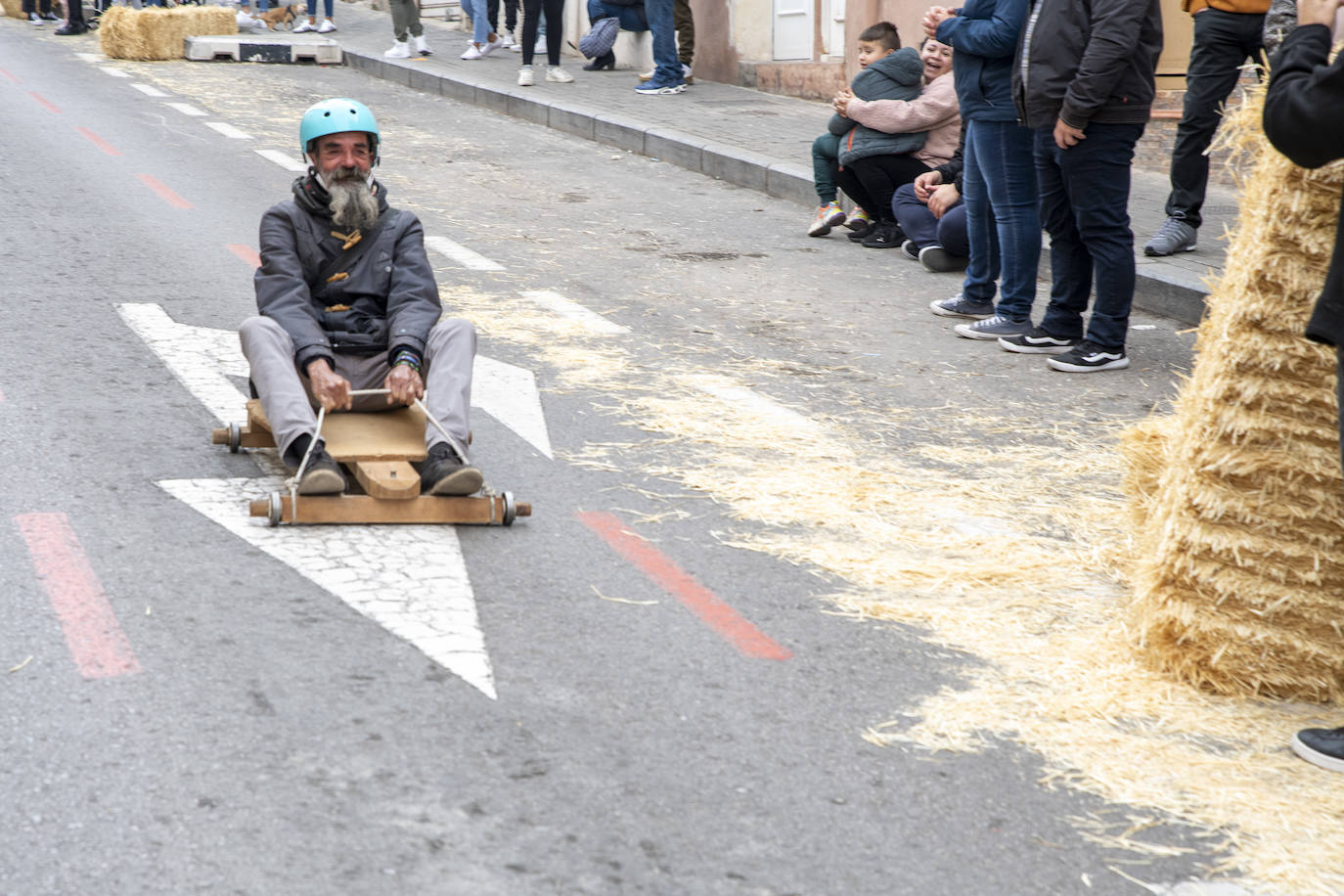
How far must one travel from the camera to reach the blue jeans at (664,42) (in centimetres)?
1670

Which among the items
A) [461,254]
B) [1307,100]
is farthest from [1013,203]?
[1307,100]

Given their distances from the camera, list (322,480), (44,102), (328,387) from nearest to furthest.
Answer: (322,480)
(328,387)
(44,102)

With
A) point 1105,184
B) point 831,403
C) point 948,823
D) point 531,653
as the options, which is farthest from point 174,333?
point 948,823

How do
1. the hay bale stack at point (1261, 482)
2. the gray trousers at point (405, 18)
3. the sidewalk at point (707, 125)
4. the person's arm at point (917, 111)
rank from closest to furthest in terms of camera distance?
the hay bale stack at point (1261, 482), the sidewalk at point (707, 125), the person's arm at point (917, 111), the gray trousers at point (405, 18)

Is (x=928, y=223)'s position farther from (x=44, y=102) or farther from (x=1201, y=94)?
(x=44, y=102)

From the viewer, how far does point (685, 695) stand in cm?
365

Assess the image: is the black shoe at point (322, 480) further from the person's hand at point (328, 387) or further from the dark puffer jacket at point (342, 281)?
the dark puffer jacket at point (342, 281)

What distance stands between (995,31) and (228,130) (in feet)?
28.4

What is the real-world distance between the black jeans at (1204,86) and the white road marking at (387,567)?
19.3 feet

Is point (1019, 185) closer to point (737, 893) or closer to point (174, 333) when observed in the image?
point (174, 333)

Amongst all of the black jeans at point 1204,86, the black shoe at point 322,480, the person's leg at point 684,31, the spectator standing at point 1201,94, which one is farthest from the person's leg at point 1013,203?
the person's leg at point 684,31

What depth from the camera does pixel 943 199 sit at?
920cm

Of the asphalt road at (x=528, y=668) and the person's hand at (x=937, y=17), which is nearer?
the asphalt road at (x=528, y=668)

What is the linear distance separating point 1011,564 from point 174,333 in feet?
13.2
